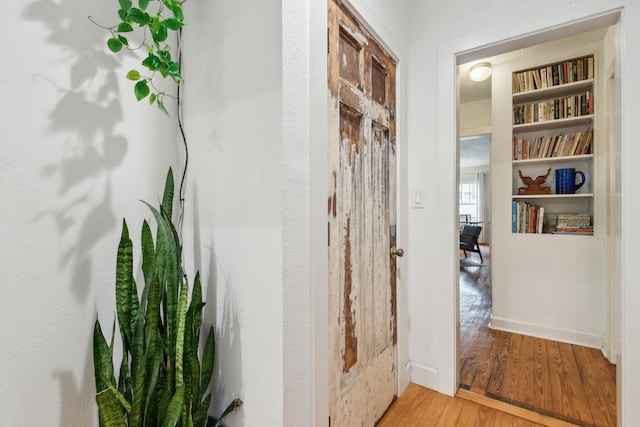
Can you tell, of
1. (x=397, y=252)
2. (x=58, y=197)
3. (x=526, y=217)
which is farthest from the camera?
(x=526, y=217)

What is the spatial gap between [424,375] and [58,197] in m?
2.00

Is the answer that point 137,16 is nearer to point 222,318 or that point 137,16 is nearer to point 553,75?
point 222,318

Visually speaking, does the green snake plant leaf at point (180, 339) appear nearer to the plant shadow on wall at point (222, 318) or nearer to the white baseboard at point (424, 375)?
the plant shadow on wall at point (222, 318)

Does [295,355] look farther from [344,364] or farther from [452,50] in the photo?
[452,50]

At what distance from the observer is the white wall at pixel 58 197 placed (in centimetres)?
72

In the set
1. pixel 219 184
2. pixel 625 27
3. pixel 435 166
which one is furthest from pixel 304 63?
pixel 625 27

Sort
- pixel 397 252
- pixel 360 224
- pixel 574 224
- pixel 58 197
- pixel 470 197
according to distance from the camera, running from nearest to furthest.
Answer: pixel 58 197 < pixel 360 224 < pixel 397 252 < pixel 574 224 < pixel 470 197

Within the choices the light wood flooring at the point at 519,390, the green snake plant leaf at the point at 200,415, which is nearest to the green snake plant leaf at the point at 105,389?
the green snake plant leaf at the point at 200,415

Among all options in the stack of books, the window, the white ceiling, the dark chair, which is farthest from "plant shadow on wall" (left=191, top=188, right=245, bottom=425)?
the window

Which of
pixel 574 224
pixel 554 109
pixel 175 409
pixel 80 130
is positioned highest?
pixel 554 109

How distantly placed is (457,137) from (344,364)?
141 centimetres

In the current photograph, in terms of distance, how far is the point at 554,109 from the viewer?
102 inches

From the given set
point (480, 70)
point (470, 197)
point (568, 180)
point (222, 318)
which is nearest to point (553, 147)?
point (568, 180)

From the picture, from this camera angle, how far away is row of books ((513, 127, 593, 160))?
2.47 metres
